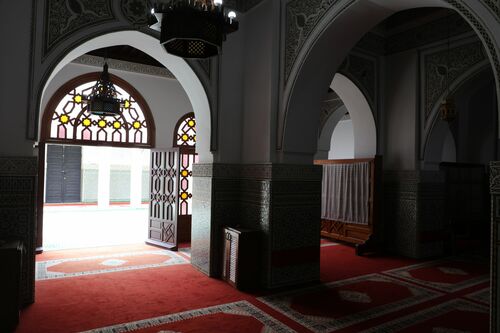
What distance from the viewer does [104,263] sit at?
396 cm

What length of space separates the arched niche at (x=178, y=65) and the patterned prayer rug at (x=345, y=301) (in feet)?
5.03

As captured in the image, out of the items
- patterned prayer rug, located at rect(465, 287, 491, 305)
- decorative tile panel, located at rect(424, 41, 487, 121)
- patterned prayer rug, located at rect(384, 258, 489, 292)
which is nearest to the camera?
patterned prayer rug, located at rect(465, 287, 491, 305)

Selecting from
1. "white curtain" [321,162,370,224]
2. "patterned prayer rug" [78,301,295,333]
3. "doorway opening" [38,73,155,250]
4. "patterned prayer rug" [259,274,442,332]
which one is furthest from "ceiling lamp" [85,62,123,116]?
"white curtain" [321,162,370,224]

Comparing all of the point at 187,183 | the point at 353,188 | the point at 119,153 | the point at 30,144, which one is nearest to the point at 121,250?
the point at 187,183

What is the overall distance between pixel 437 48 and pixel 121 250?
15.0ft

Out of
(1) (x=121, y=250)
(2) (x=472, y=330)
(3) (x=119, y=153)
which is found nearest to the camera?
(2) (x=472, y=330)

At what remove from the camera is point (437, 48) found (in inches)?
172

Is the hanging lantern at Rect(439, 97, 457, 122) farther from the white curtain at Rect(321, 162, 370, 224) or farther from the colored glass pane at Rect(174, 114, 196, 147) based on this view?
the colored glass pane at Rect(174, 114, 196, 147)

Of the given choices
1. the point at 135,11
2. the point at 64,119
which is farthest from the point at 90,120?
the point at 135,11

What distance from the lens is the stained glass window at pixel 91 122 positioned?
511 centimetres

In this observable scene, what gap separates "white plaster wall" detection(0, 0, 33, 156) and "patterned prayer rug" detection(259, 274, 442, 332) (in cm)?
220

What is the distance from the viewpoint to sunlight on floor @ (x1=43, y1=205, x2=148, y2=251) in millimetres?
5227

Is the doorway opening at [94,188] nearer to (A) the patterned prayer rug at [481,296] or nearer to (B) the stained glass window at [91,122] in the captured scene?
(B) the stained glass window at [91,122]

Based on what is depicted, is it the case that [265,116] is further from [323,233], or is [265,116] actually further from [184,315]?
[323,233]
